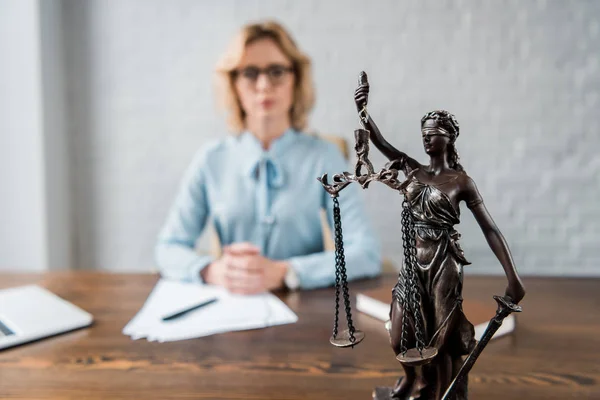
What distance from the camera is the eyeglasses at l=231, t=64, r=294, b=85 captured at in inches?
58.6

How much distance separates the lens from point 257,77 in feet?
4.91

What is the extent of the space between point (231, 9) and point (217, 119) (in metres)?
0.50

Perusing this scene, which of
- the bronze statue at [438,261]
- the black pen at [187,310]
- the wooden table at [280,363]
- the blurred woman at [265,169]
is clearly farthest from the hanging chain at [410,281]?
the blurred woman at [265,169]

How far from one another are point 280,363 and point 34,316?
21.6 inches

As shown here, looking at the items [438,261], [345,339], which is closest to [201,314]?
[345,339]

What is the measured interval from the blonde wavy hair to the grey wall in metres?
0.56

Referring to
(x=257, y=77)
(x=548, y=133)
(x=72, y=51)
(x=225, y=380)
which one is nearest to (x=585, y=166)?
(x=548, y=133)

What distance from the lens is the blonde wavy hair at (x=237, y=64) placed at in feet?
4.92

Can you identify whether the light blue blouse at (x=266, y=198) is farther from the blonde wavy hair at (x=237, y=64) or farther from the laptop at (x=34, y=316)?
the laptop at (x=34, y=316)

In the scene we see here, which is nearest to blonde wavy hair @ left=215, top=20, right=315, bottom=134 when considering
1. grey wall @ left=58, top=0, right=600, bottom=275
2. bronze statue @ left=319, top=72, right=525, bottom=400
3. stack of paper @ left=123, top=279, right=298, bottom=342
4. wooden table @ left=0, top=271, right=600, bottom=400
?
grey wall @ left=58, top=0, right=600, bottom=275

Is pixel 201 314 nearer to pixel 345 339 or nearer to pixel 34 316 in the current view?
pixel 34 316

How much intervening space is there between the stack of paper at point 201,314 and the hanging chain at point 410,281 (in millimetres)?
450

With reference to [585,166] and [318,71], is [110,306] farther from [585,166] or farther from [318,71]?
[585,166]

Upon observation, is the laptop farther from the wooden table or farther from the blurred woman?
the blurred woman
